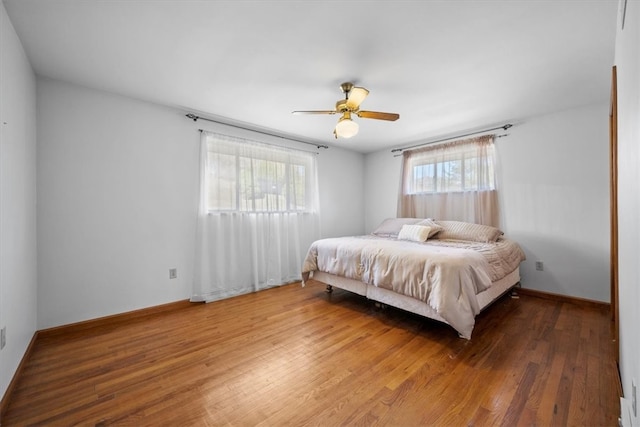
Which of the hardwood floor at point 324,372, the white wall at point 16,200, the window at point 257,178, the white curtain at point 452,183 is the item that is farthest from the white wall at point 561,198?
the white wall at point 16,200

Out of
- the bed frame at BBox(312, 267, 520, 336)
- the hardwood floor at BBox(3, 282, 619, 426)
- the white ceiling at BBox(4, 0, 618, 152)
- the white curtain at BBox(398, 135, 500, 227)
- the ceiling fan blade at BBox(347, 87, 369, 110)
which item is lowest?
the hardwood floor at BBox(3, 282, 619, 426)

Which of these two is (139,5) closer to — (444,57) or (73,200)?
(73,200)

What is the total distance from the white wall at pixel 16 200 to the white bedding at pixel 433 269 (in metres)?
2.51

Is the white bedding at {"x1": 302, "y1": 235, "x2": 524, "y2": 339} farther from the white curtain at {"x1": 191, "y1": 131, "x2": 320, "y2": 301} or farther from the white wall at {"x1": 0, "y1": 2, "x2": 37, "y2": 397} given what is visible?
the white wall at {"x1": 0, "y1": 2, "x2": 37, "y2": 397}

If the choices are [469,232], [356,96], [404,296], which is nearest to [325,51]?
[356,96]

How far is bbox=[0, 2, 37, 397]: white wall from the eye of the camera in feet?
4.85

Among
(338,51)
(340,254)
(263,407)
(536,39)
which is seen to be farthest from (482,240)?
(263,407)

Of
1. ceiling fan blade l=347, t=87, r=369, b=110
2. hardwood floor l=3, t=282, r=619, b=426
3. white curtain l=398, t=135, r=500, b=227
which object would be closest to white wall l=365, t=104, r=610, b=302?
white curtain l=398, t=135, r=500, b=227

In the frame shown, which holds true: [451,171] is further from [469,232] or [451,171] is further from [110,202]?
[110,202]

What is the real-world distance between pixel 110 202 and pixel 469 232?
4.12 metres

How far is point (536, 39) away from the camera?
1771 millimetres

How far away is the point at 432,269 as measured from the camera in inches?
84.4

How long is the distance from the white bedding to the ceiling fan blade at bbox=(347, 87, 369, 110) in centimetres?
144

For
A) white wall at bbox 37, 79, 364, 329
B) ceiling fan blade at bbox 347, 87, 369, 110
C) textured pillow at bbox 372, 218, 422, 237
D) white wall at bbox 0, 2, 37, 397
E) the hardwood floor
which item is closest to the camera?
the hardwood floor
